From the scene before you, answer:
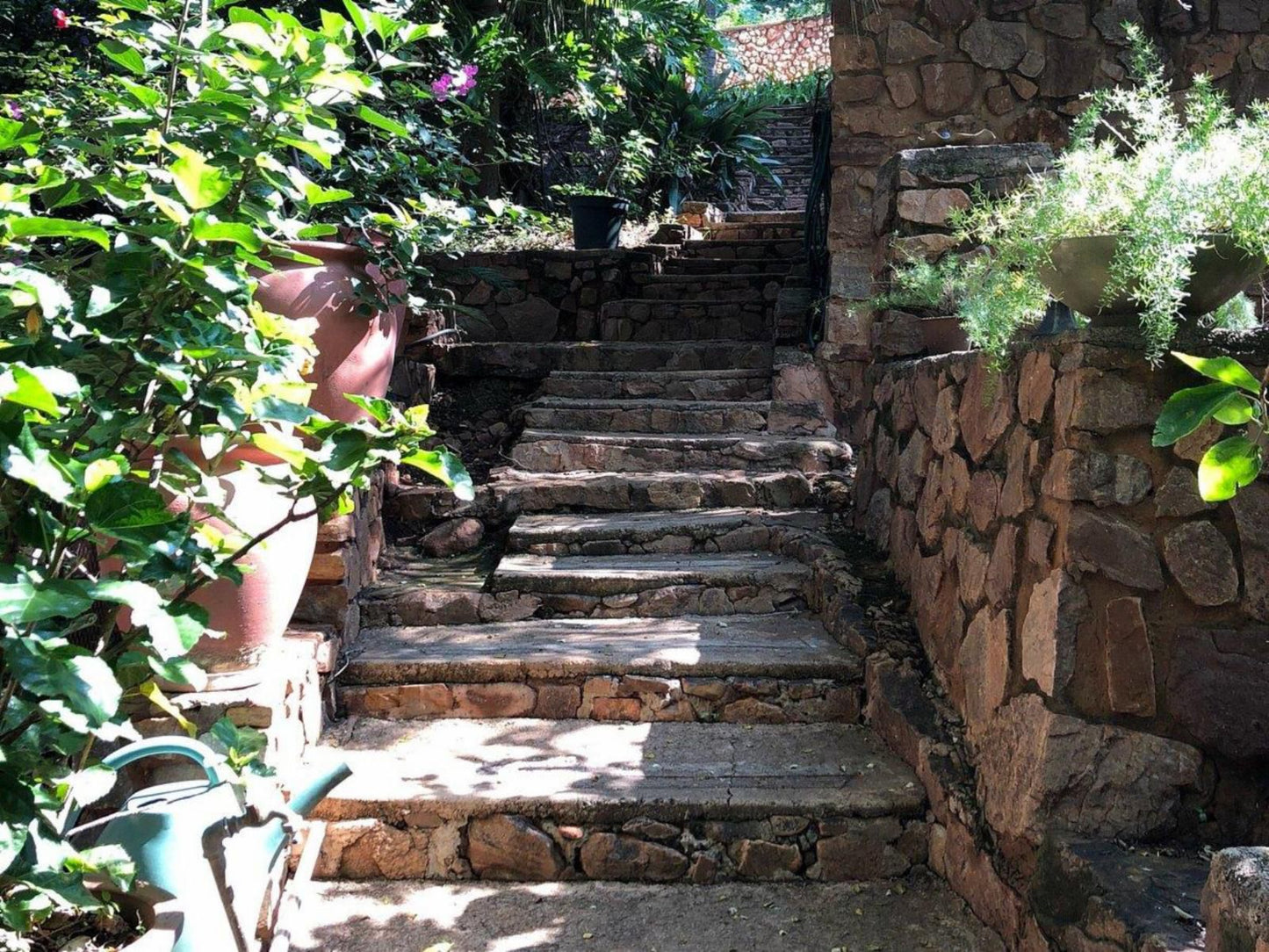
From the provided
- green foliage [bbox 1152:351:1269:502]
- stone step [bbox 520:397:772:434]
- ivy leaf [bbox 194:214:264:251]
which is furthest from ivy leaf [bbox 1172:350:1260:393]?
stone step [bbox 520:397:772:434]

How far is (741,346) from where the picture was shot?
546 cm

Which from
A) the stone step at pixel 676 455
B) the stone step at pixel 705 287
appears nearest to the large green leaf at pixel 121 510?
the stone step at pixel 676 455

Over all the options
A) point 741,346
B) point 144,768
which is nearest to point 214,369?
point 144,768

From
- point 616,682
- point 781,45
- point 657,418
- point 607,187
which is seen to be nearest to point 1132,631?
point 616,682

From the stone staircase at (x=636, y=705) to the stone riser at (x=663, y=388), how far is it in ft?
2.14

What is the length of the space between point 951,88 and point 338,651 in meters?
3.90

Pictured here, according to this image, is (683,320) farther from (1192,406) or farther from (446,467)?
(1192,406)

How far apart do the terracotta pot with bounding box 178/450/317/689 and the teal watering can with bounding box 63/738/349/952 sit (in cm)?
60

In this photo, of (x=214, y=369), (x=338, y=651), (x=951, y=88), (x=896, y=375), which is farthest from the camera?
(x=951, y=88)

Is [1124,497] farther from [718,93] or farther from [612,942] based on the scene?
[718,93]

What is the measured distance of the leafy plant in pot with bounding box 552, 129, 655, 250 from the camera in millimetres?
6781

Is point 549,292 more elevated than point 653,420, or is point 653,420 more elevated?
point 549,292

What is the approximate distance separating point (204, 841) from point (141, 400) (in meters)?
0.64

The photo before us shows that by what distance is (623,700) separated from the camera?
2846 mm
